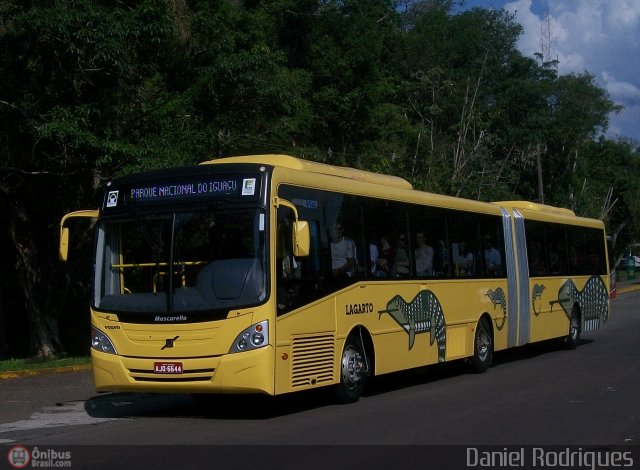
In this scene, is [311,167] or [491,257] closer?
[311,167]

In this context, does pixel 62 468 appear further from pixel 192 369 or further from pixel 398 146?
pixel 398 146

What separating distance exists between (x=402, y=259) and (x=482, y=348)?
3.64 m

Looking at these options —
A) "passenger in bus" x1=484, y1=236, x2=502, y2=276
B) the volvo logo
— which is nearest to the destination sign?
the volvo logo

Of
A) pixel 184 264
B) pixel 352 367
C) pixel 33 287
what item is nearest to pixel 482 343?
pixel 352 367

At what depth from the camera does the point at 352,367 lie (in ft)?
41.0

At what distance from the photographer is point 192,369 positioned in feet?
35.4

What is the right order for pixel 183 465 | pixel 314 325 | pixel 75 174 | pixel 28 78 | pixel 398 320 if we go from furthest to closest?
pixel 75 174 < pixel 28 78 < pixel 398 320 < pixel 314 325 < pixel 183 465

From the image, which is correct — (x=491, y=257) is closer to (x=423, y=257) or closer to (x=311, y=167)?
(x=423, y=257)

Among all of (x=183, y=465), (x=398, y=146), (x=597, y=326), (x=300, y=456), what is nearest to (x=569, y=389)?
(x=300, y=456)

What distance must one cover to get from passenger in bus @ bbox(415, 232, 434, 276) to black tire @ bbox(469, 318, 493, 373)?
7.45 ft

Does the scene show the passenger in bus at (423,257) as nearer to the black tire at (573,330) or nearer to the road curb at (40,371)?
the black tire at (573,330)

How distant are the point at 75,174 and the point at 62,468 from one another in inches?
469

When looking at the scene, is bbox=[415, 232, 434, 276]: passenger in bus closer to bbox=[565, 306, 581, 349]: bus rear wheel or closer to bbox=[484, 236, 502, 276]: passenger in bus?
bbox=[484, 236, 502, 276]: passenger in bus

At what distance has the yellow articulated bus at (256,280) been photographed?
10773 millimetres
